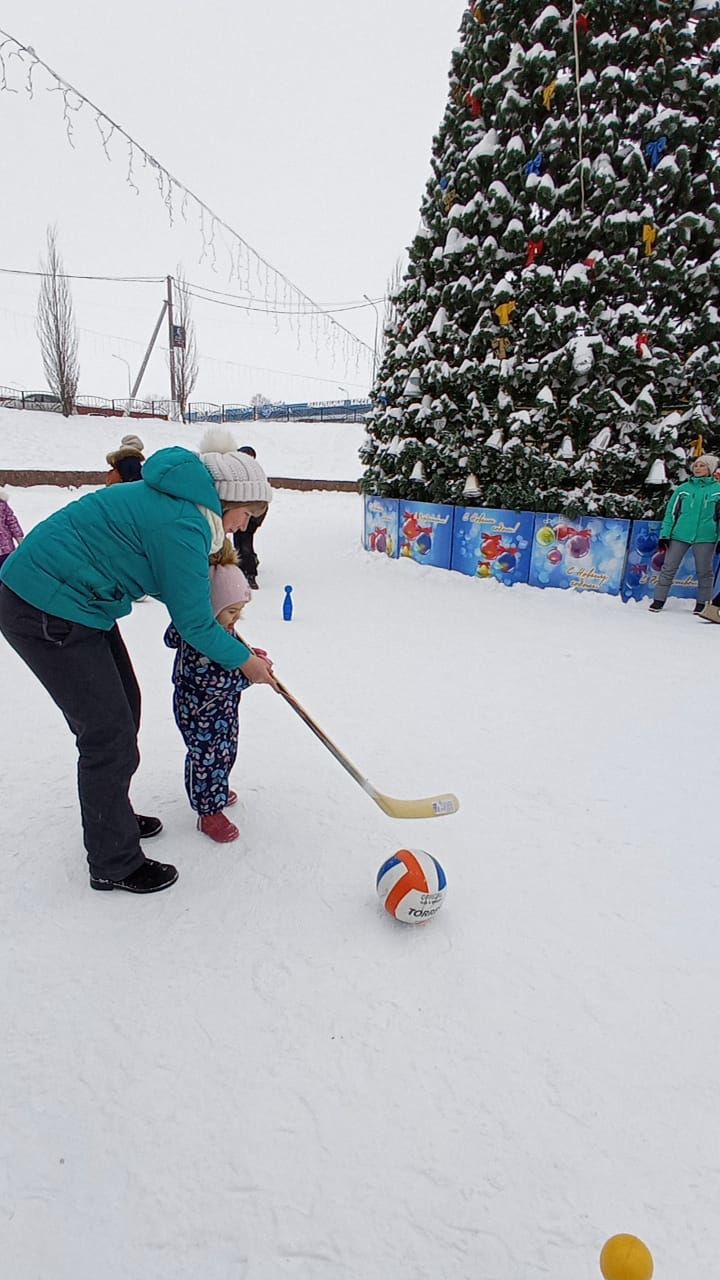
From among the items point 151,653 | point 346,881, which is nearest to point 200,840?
point 346,881

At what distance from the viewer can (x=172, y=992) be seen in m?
2.11

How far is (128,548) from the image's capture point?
2.23m

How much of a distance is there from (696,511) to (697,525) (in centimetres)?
15

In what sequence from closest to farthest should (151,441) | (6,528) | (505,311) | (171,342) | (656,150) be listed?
(6,528)
(656,150)
(505,311)
(151,441)
(171,342)

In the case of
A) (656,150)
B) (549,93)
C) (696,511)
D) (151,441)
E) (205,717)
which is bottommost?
(205,717)

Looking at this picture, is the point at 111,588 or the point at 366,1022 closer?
the point at 366,1022

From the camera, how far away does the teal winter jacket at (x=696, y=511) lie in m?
6.69

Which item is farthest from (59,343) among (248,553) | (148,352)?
(248,553)

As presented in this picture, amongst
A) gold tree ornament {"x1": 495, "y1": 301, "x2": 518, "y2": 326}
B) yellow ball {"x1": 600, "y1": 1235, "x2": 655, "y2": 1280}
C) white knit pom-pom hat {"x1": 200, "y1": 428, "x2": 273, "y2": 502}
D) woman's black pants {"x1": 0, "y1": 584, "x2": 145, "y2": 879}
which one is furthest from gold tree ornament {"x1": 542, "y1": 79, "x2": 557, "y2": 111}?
yellow ball {"x1": 600, "y1": 1235, "x2": 655, "y2": 1280}

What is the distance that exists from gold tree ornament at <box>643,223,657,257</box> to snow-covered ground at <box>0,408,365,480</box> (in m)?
11.9

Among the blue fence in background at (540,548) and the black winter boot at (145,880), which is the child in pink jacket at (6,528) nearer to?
the black winter boot at (145,880)

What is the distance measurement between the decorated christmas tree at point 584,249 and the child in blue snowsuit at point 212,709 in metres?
5.93

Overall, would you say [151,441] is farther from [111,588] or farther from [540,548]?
[111,588]

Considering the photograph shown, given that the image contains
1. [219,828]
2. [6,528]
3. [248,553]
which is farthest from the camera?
[248,553]
